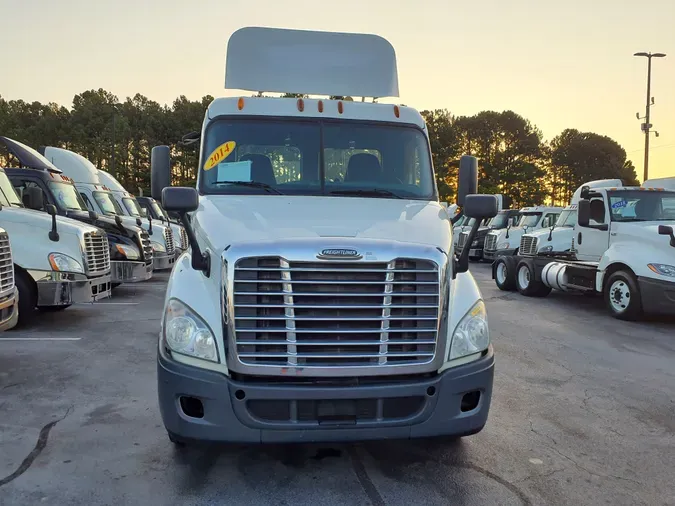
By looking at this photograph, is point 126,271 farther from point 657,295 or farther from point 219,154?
point 657,295

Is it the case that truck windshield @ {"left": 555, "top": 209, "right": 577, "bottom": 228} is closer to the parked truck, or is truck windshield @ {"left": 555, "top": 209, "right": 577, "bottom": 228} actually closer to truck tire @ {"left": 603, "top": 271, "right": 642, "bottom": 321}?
truck tire @ {"left": 603, "top": 271, "right": 642, "bottom": 321}

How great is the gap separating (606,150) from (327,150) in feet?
201

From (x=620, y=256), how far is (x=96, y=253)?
27.0 ft

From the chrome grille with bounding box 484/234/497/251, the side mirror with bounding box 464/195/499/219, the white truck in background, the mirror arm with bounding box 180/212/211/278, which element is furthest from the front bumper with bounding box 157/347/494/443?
the chrome grille with bounding box 484/234/497/251

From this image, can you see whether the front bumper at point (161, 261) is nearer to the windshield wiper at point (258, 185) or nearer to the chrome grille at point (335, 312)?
the windshield wiper at point (258, 185)

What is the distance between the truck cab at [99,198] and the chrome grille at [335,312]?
1154 cm

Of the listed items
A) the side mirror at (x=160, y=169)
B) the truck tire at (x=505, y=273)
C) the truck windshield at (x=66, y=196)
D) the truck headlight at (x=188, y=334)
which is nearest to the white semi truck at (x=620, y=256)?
the truck tire at (x=505, y=273)

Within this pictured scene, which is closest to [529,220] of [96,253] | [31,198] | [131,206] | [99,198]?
[131,206]

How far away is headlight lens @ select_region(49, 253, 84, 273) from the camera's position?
7984 mm

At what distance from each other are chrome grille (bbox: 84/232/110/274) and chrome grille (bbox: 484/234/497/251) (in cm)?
1527

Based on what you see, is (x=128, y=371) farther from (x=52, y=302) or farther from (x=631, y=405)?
(x=631, y=405)

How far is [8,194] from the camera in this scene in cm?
872

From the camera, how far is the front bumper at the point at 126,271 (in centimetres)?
1084

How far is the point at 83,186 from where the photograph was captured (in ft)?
47.5
